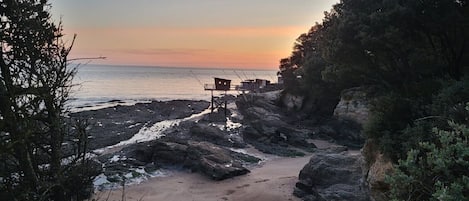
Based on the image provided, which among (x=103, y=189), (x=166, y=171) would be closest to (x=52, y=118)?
(x=103, y=189)

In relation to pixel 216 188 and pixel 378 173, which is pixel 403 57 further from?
pixel 216 188

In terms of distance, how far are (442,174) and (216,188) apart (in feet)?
44.2

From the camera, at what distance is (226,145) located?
2805 cm

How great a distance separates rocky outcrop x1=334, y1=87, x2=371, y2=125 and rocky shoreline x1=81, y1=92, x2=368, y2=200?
1052mm

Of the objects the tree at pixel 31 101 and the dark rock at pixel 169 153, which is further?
the dark rock at pixel 169 153

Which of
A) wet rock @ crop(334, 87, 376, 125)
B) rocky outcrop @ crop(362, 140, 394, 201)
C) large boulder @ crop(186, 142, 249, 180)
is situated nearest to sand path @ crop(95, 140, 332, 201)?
large boulder @ crop(186, 142, 249, 180)

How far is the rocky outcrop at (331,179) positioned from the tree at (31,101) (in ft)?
30.3

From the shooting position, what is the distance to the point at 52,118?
25.8 ft

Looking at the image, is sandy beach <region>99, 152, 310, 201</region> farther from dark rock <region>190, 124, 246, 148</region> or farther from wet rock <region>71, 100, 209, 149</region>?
wet rock <region>71, 100, 209, 149</region>

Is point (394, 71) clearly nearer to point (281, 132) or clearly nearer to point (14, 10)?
point (281, 132)

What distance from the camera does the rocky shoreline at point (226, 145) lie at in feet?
53.2

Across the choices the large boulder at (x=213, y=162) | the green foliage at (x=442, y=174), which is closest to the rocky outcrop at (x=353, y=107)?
the large boulder at (x=213, y=162)

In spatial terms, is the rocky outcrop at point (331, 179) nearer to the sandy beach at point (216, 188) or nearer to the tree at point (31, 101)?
the sandy beach at point (216, 188)

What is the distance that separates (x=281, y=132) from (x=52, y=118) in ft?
78.2
